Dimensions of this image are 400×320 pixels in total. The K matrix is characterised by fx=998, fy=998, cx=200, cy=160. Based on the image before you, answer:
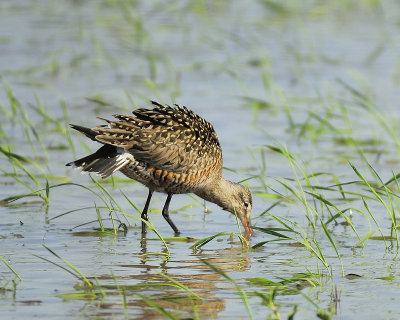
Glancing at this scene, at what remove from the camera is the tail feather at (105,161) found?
6875mm

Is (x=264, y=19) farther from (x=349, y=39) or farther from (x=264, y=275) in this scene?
(x=264, y=275)

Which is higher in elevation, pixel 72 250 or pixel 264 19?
pixel 264 19

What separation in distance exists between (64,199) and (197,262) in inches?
83.3

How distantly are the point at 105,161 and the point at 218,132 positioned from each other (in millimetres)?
3596

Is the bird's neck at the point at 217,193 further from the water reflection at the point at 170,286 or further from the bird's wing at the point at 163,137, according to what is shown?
the water reflection at the point at 170,286

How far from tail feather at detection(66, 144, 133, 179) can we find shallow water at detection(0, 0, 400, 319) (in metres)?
0.37

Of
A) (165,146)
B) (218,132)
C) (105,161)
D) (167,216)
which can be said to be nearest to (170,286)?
(105,161)

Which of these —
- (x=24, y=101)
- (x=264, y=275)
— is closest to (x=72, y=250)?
(x=264, y=275)

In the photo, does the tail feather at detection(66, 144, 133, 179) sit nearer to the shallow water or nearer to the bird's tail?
the bird's tail

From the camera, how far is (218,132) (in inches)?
411

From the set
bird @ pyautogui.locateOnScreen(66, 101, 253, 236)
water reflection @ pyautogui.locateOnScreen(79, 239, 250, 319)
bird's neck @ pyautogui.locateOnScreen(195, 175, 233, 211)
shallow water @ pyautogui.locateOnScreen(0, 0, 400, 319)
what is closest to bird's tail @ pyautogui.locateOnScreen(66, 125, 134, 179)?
bird @ pyautogui.locateOnScreen(66, 101, 253, 236)

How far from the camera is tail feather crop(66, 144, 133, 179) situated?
271 inches

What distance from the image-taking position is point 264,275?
5945 millimetres

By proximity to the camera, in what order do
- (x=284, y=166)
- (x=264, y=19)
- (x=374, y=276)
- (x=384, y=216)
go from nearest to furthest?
(x=374, y=276)
(x=384, y=216)
(x=284, y=166)
(x=264, y=19)
